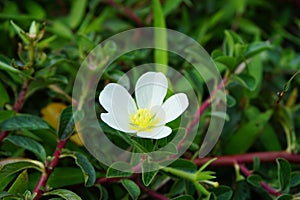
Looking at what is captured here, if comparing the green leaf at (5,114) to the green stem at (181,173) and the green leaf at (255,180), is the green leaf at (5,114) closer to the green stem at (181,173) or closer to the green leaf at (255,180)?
the green stem at (181,173)

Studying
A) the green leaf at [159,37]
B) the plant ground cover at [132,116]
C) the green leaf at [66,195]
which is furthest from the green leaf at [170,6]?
the green leaf at [66,195]

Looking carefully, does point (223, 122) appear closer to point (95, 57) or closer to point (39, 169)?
point (95, 57)

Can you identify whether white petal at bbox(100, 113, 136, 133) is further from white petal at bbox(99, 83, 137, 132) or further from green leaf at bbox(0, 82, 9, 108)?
green leaf at bbox(0, 82, 9, 108)

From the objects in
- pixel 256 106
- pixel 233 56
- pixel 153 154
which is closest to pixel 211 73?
pixel 233 56

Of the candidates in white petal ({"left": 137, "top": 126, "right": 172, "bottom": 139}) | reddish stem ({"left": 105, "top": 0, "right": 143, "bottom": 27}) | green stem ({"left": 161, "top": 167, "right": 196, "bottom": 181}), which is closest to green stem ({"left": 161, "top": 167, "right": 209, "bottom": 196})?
green stem ({"left": 161, "top": 167, "right": 196, "bottom": 181})

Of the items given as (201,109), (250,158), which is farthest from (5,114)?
(250,158)
